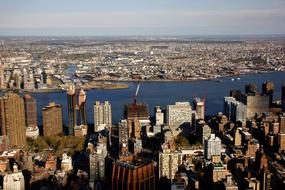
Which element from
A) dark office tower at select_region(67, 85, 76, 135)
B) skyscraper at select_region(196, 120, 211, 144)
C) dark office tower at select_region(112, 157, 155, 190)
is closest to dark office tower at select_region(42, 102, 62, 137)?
dark office tower at select_region(67, 85, 76, 135)

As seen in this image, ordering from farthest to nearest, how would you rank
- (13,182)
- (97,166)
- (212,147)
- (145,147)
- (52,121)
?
(52,121), (145,147), (212,147), (97,166), (13,182)

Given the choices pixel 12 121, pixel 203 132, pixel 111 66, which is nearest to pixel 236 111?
pixel 203 132

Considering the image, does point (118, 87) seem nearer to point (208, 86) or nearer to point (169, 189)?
point (208, 86)

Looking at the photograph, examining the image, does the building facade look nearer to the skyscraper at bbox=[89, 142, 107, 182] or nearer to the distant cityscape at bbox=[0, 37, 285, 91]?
the skyscraper at bbox=[89, 142, 107, 182]

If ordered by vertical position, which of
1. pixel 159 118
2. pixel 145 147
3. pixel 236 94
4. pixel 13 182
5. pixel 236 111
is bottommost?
pixel 145 147

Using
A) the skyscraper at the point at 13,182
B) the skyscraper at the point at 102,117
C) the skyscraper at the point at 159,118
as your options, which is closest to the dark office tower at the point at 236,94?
the skyscraper at the point at 159,118

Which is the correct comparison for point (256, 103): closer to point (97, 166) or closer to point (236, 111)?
point (236, 111)

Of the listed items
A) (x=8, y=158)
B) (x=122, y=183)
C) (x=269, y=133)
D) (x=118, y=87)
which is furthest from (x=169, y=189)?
(x=118, y=87)
